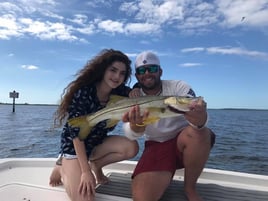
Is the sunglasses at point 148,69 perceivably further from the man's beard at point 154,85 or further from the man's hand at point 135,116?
the man's hand at point 135,116

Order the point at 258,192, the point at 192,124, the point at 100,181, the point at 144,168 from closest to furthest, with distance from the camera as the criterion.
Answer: the point at 192,124, the point at 144,168, the point at 258,192, the point at 100,181

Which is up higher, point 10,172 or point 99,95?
point 99,95

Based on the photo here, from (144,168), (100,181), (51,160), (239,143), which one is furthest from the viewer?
(239,143)

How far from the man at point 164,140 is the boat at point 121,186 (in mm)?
249

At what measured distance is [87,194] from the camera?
115 inches

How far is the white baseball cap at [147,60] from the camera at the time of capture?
3232 mm

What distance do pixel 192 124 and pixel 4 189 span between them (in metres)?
2.17

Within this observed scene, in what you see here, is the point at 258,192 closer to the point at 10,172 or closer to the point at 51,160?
the point at 51,160

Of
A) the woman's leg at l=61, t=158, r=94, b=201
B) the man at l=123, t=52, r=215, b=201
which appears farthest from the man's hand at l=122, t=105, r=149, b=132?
the woman's leg at l=61, t=158, r=94, b=201

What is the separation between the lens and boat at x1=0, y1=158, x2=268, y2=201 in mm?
3133

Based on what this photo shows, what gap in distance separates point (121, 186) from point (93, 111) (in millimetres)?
892

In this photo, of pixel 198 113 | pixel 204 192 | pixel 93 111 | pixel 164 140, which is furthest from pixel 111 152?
pixel 198 113

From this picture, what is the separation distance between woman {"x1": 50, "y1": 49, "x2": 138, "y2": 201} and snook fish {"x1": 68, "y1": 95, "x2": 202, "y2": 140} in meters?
0.23

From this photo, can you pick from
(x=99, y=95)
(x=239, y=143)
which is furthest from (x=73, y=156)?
(x=239, y=143)
